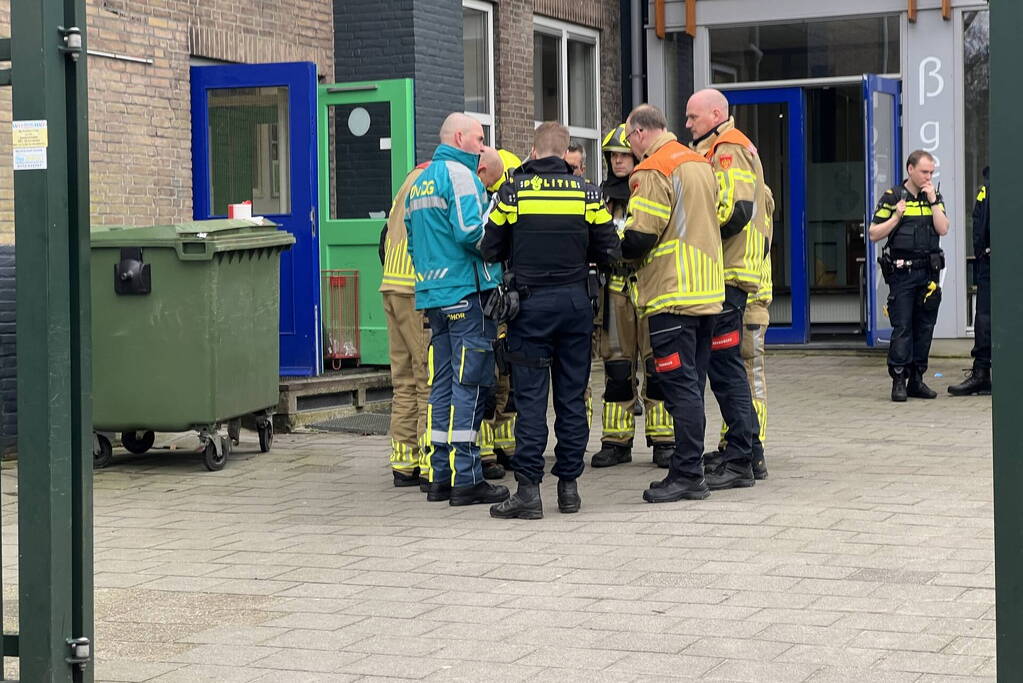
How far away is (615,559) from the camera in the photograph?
21.4ft

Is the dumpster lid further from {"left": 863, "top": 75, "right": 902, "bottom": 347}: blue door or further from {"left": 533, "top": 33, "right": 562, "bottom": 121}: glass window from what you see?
{"left": 863, "top": 75, "right": 902, "bottom": 347}: blue door

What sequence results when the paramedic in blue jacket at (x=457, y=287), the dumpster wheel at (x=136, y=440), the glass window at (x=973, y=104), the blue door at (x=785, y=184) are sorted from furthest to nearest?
the blue door at (x=785, y=184), the glass window at (x=973, y=104), the dumpster wheel at (x=136, y=440), the paramedic in blue jacket at (x=457, y=287)

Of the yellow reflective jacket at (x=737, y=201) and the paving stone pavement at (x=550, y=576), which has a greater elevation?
the yellow reflective jacket at (x=737, y=201)

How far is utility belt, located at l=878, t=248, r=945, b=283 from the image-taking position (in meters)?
12.0

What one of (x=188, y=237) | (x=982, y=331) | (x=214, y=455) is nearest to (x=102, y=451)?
(x=214, y=455)

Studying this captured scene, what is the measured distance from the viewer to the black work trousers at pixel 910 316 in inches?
476

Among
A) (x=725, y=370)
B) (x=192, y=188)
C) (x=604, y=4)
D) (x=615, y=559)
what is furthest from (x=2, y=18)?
(x=604, y=4)

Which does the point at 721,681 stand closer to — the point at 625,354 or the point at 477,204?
the point at 477,204

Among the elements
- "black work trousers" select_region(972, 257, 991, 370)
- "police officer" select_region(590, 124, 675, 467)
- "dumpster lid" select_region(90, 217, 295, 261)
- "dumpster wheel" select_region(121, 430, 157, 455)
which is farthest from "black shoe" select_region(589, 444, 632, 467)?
"black work trousers" select_region(972, 257, 991, 370)

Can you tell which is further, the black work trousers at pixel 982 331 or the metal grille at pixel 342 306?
the black work trousers at pixel 982 331

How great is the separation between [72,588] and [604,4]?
1368 centimetres

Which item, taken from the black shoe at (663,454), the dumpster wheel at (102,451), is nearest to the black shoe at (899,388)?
the black shoe at (663,454)

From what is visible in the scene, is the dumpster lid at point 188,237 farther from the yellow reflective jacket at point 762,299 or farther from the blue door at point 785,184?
the blue door at point 785,184

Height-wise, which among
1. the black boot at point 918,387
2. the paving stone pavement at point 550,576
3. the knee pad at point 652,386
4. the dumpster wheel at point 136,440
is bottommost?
the paving stone pavement at point 550,576
